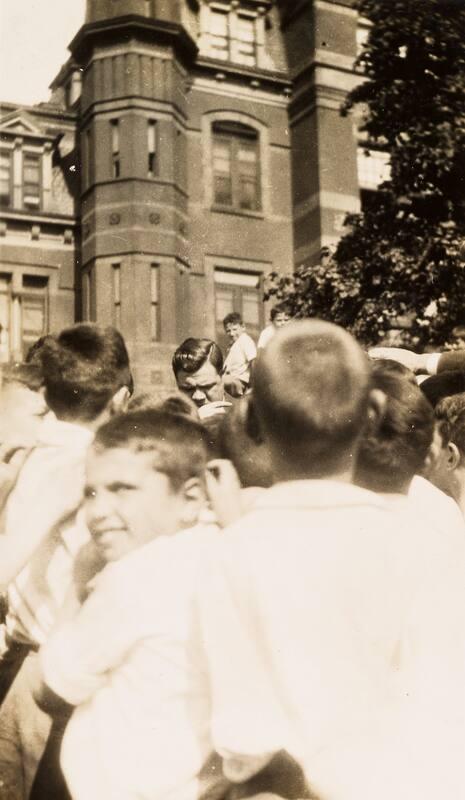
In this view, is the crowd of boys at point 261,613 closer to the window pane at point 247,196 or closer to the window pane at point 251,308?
the window pane at point 251,308

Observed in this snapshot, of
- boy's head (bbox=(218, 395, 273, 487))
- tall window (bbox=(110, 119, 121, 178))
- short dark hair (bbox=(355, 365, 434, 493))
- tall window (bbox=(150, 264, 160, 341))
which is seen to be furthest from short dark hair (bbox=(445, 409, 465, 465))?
tall window (bbox=(110, 119, 121, 178))

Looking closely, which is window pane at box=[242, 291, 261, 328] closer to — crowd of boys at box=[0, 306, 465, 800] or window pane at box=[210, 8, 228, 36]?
window pane at box=[210, 8, 228, 36]

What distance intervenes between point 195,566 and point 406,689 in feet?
1.69

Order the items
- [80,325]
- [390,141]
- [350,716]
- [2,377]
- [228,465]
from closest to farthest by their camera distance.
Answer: [350,716] < [228,465] < [80,325] < [2,377] < [390,141]

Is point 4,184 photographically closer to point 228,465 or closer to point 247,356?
point 247,356

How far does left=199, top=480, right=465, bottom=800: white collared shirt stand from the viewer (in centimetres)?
156

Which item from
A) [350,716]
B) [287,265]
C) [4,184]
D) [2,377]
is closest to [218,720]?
[350,716]

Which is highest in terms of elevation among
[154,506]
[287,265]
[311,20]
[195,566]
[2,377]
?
[311,20]

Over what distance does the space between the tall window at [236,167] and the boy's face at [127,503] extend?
2053cm

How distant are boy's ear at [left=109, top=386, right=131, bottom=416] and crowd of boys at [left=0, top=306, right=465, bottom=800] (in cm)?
27

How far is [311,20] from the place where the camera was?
849 inches

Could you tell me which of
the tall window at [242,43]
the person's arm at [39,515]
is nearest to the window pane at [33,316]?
the tall window at [242,43]

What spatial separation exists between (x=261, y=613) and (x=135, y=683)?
0.37m

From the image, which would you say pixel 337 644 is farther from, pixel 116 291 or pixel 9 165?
pixel 9 165
